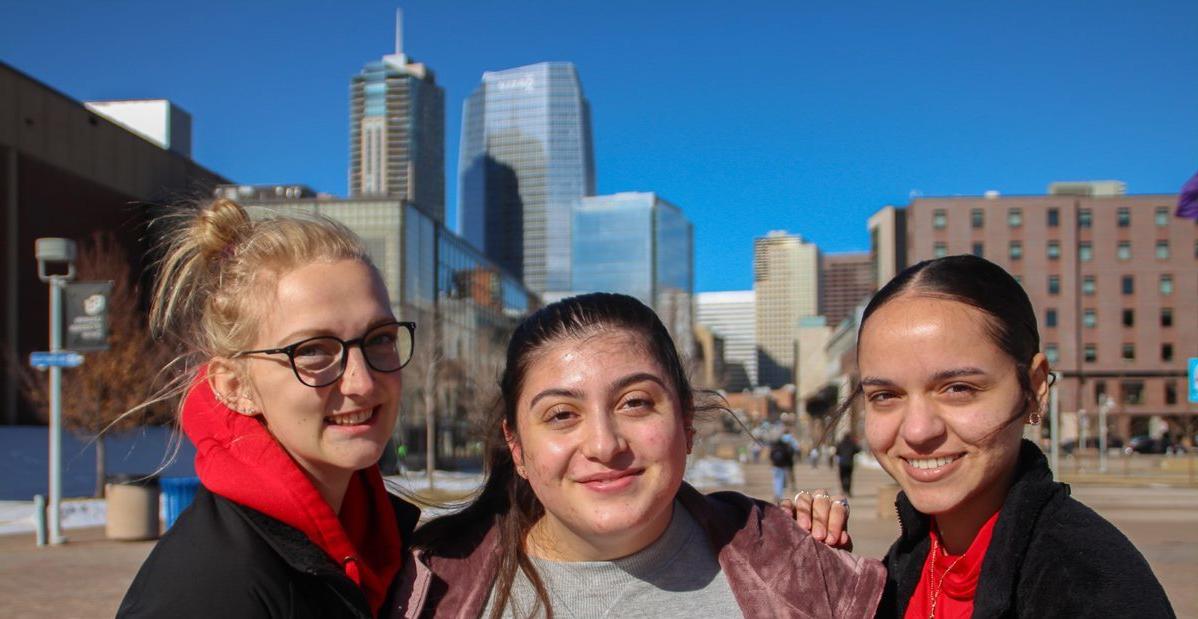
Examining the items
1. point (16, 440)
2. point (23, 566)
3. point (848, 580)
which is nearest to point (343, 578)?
point (848, 580)

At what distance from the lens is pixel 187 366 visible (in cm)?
275

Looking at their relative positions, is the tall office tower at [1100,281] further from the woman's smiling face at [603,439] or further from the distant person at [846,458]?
the woman's smiling face at [603,439]

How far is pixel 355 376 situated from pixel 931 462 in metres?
1.40

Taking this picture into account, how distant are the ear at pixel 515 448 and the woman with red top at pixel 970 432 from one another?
89 centimetres

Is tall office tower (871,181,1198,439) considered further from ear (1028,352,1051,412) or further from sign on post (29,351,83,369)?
ear (1028,352,1051,412)

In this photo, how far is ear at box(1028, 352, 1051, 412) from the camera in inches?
Result: 98.6

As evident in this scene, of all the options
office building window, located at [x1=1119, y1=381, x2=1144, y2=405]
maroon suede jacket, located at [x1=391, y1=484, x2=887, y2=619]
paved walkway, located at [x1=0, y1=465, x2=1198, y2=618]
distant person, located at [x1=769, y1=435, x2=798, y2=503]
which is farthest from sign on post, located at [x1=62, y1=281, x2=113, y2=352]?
office building window, located at [x1=1119, y1=381, x2=1144, y2=405]

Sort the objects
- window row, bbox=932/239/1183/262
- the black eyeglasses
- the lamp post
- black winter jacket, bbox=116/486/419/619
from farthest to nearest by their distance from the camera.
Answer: window row, bbox=932/239/1183/262
the lamp post
the black eyeglasses
black winter jacket, bbox=116/486/419/619

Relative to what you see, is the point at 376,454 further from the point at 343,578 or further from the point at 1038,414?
the point at 1038,414

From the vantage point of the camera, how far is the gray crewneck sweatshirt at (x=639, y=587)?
257 centimetres

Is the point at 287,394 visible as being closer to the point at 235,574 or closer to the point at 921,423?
the point at 235,574

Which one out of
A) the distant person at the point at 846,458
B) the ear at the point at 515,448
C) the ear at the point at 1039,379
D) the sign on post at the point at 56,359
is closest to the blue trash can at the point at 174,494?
the sign on post at the point at 56,359

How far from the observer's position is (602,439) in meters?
2.44

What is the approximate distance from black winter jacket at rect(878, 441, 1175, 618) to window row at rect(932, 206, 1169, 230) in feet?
260
